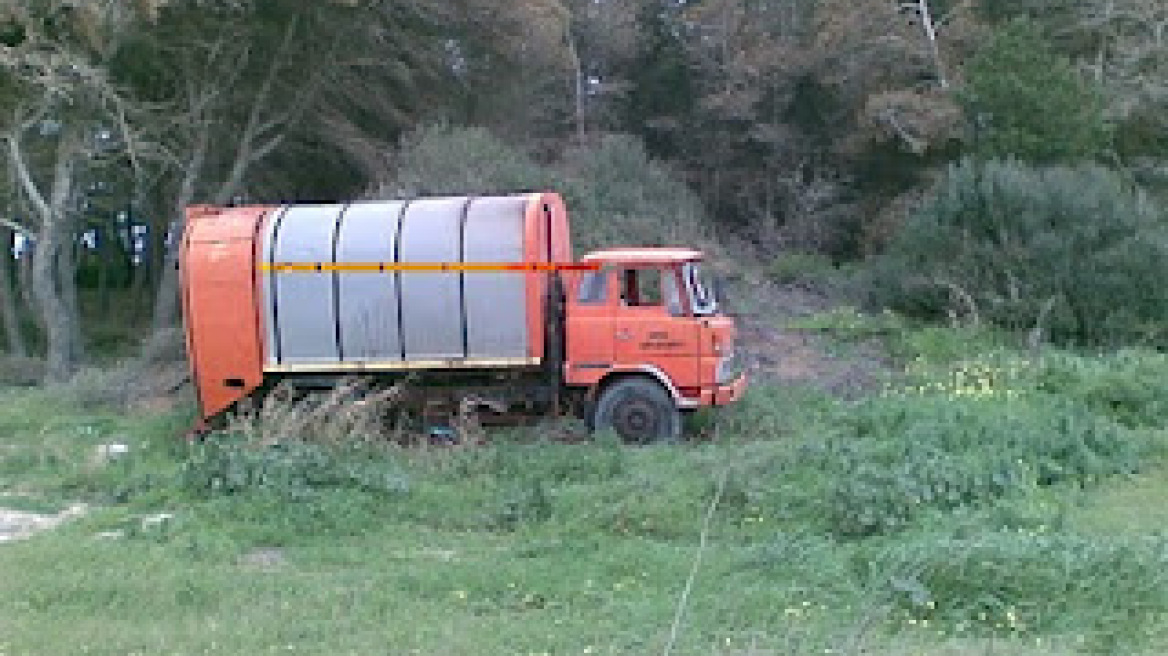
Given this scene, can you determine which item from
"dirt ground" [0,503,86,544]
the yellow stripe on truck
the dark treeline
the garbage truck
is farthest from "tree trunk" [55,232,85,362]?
"dirt ground" [0,503,86,544]

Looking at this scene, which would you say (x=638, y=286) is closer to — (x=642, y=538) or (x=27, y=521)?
(x=642, y=538)

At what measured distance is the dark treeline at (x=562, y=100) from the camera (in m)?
27.7

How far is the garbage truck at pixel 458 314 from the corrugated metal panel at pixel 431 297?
16mm

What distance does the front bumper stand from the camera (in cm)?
1602

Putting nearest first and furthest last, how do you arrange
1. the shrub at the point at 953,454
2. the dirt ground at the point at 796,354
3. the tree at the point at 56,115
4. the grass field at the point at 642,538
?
1. the grass field at the point at 642,538
2. the shrub at the point at 953,454
3. the dirt ground at the point at 796,354
4. the tree at the point at 56,115

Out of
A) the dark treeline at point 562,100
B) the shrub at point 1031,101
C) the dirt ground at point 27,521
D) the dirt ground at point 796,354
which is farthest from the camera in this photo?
the shrub at point 1031,101

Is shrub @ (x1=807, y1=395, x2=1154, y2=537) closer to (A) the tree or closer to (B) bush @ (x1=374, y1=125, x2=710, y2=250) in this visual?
(B) bush @ (x1=374, y1=125, x2=710, y2=250)

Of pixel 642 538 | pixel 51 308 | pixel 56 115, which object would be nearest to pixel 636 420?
pixel 642 538

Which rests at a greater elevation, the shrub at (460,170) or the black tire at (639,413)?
the shrub at (460,170)

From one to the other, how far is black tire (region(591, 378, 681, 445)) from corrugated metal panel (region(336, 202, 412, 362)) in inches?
99.7

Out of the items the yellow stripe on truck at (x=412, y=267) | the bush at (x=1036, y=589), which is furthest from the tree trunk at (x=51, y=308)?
the bush at (x=1036, y=589)

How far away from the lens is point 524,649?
25.6 feet

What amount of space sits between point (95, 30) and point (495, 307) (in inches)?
509

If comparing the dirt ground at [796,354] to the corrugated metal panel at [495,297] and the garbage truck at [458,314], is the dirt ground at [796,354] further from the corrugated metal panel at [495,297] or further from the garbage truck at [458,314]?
the corrugated metal panel at [495,297]
